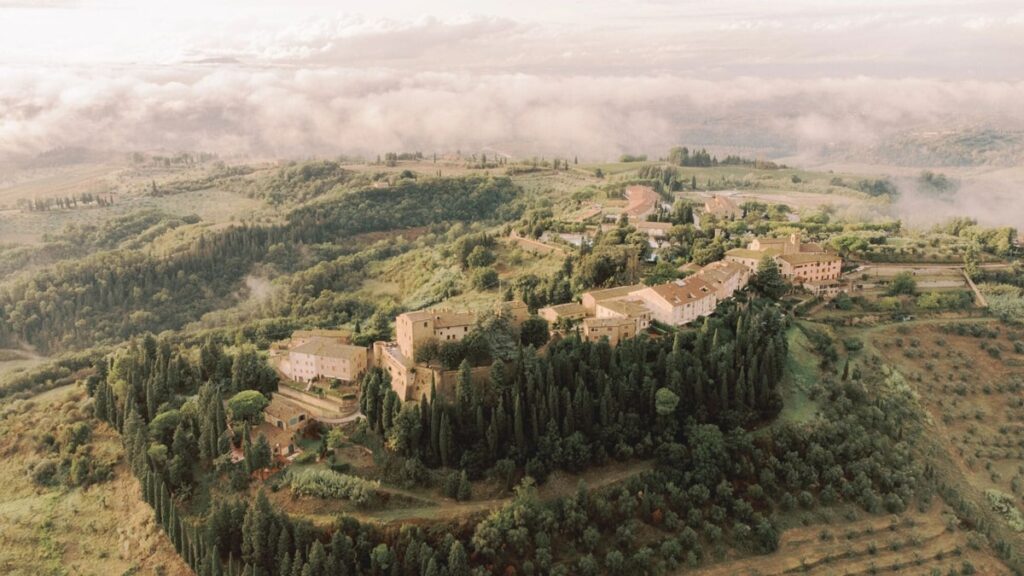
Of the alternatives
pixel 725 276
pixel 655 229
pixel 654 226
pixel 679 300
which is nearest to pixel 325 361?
pixel 679 300

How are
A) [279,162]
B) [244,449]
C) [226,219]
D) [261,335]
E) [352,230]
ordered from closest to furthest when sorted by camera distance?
1. [244,449]
2. [261,335]
3. [352,230]
4. [226,219]
5. [279,162]

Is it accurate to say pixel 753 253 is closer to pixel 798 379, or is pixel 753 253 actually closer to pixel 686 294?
pixel 686 294

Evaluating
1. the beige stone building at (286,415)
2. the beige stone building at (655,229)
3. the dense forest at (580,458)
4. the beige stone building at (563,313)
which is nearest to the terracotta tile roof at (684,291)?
the dense forest at (580,458)

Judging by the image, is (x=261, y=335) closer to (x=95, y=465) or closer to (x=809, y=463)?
(x=95, y=465)

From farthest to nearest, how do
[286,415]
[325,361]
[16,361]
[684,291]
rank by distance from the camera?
[16,361] < [684,291] < [325,361] < [286,415]

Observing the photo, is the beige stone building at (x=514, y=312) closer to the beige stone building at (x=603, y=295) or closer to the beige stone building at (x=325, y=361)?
the beige stone building at (x=603, y=295)

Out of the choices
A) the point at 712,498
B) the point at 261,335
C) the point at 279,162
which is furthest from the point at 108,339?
the point at 279,162

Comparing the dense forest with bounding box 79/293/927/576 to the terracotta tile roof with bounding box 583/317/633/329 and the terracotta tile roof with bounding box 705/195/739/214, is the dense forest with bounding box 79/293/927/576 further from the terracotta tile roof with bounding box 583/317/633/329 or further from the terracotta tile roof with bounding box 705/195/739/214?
the terracotta tile roof with bounding box 705/195/739/214
